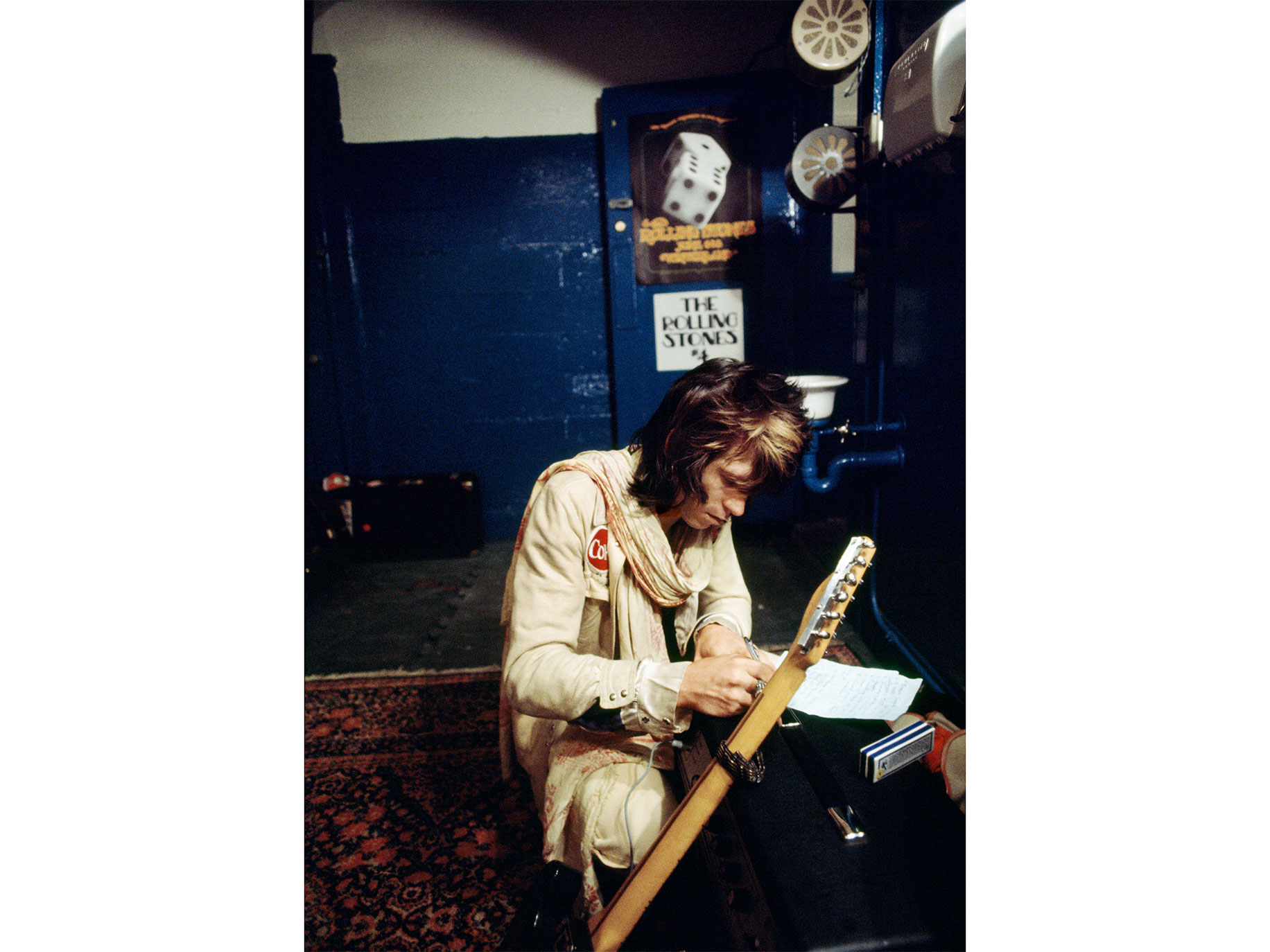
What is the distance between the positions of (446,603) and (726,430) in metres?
2.30

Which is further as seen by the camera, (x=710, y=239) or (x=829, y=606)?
(x=710, y=239)

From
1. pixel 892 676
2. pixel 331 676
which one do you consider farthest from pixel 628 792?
pixel 331 676

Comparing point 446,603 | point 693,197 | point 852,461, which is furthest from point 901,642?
point 693,197

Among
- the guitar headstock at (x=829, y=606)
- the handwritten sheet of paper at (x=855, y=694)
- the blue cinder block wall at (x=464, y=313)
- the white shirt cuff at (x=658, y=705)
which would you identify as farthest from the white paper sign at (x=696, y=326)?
the guitar headstock at (x=829, y=606)

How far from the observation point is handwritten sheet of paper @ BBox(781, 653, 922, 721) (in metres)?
1.04

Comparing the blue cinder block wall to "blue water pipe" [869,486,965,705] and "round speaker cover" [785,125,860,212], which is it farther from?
"blue water pipe" [869,486,965,705]

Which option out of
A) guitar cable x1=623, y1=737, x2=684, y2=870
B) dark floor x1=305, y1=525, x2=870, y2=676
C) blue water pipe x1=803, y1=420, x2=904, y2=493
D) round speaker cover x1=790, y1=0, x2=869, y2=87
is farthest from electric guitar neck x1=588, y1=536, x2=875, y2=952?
round speaker cover x1=790, y1=0, x2=869, y2=87

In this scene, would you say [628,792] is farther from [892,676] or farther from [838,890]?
[892,676]

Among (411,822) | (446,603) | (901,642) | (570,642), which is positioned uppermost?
(570,642)

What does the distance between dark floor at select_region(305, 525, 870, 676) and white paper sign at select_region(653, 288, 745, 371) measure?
104 centimetres

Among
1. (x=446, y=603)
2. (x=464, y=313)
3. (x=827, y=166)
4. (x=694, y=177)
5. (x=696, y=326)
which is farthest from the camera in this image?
(x=464, y=313)

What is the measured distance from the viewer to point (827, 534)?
10.5ft

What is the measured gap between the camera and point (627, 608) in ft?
3.89

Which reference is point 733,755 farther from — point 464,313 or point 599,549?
point 464,313
